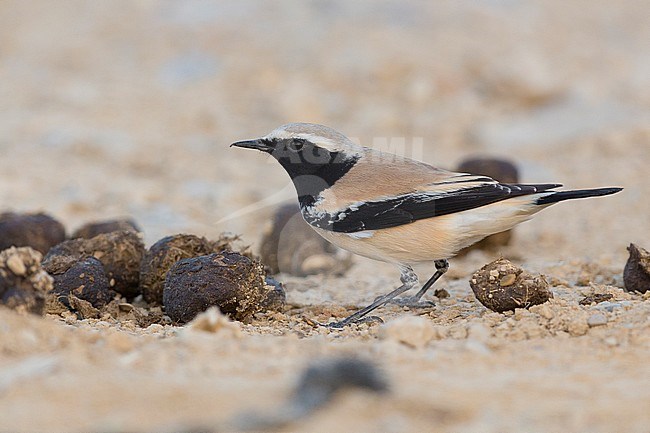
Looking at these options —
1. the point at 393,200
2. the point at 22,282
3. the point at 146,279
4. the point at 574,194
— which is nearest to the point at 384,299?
the point at 393,200

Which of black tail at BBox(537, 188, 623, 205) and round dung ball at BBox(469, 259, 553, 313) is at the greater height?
black tail at BBox(537, 188, 623, 205)

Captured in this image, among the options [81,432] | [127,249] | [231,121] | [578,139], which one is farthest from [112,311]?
[578,139]

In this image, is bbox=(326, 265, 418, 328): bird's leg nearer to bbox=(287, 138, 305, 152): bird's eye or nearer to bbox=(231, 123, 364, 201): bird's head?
bbox=(231, 123, 364, 201): bird's head

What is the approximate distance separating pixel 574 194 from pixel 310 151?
189 cm

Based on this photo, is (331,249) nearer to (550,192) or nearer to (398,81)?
(550,192)

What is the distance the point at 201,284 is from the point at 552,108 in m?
9.14

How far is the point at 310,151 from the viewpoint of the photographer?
5.94 metres

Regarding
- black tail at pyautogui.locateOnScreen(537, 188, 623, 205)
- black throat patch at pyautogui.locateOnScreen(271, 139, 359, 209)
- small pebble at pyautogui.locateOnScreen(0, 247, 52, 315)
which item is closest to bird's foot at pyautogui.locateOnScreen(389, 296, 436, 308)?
black throat patch at pyautogui.locateOnScreen(271, 139, 359, 209)

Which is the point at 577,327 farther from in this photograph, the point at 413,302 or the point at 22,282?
the point at 22,282

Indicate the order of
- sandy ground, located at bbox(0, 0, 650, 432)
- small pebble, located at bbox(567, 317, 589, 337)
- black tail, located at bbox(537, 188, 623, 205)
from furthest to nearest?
black tail, located at bbox(537, 188, 623, 205) → small pebble, located at bbox(567, 317, 589, 337) → sandy ground, located at bbox(0, 0, 650, 432)

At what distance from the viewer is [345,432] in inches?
116

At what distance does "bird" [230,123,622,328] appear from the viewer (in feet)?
17.5

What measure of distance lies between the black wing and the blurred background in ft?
10.9

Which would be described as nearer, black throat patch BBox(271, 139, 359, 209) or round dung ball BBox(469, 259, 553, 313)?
round dung ball BBox(469, 259, 553, 313)
